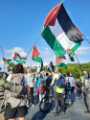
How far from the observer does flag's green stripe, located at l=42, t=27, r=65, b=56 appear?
1620cm

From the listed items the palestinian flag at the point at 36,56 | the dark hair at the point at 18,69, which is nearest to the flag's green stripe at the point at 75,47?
the dark hair at the point at 18,69

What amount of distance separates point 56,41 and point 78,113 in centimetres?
259

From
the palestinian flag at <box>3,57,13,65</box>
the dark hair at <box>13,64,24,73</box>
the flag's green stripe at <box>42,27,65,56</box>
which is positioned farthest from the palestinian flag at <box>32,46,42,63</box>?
the dark hair at <box>13,64,24,73</box>

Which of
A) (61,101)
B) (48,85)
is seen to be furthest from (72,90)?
(61,101)

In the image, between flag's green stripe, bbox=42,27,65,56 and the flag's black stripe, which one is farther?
flag's green stripe, bbox=42,27,65,56

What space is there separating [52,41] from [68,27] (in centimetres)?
104

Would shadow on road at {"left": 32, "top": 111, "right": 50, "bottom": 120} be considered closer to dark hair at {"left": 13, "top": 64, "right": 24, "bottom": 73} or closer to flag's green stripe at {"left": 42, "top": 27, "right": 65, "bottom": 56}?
flag's green stripe at {"left": 42, "top": 27, "right": 65, "bottom": 56}

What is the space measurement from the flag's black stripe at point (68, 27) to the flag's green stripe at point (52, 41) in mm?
503

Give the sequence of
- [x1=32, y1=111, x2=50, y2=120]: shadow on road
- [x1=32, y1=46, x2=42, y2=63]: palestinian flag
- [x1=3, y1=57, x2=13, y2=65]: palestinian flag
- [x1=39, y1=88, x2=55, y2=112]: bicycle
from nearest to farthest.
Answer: [x1=32, y1=111, x2=50, y2=120]: shadow on road, [x1=39, y1=88, x2=55, y2=112]: bicycle, [x1=32, y1=46, x2=42, y2=63]: palestinian flag, [x1=3, y1=57, x2=13, y2=65]: palestinian flag

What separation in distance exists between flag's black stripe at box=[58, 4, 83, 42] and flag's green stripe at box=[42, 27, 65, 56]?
0.50 m

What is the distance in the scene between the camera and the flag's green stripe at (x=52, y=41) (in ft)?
53.2

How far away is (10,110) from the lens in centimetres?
1016

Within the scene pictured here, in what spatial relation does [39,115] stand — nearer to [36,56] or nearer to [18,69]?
[18,69]

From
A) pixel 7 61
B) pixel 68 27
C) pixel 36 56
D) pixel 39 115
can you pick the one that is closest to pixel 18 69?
pixel 68 27
